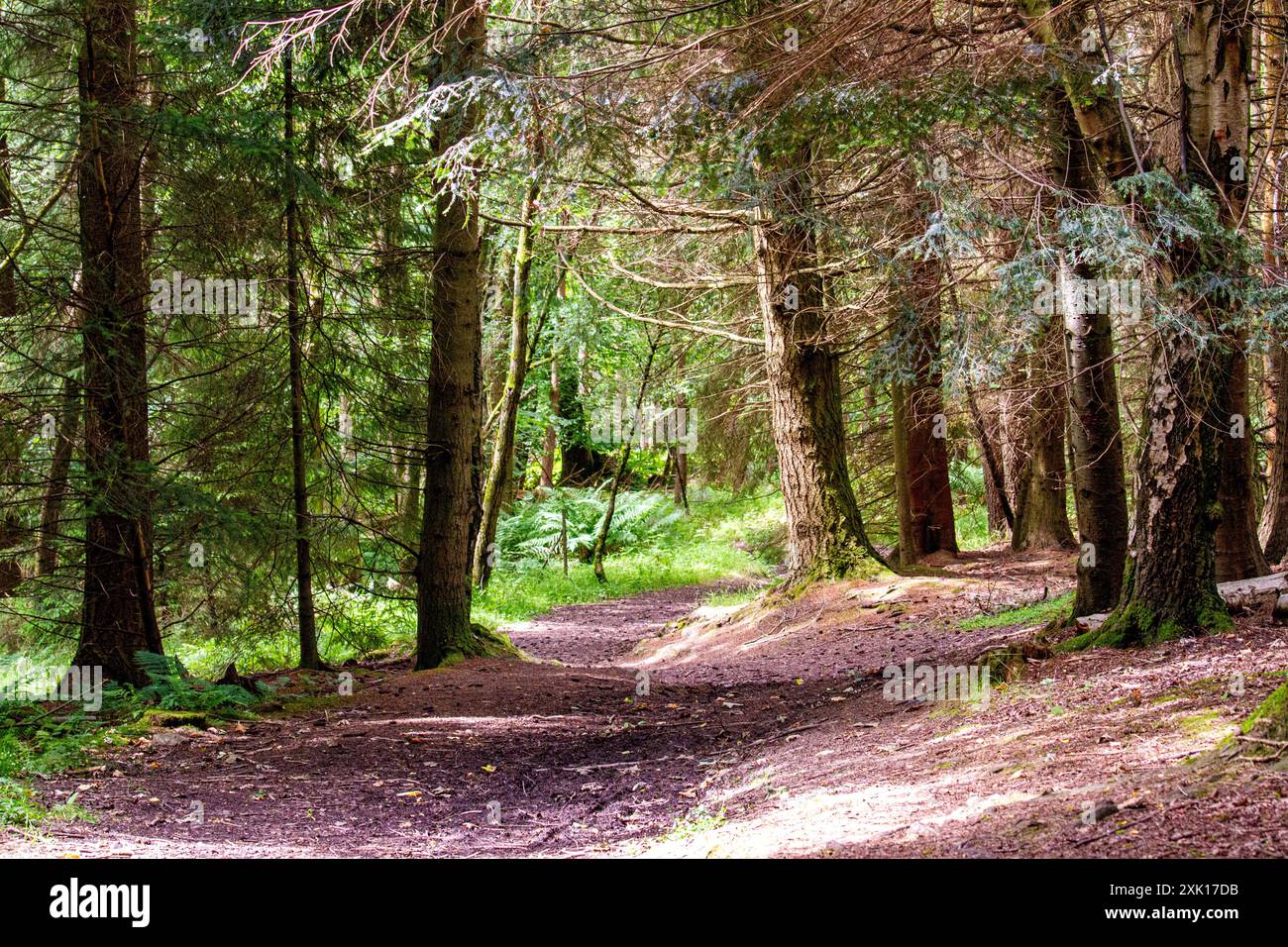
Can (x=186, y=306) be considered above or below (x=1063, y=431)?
above

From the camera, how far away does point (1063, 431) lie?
49.3 ft

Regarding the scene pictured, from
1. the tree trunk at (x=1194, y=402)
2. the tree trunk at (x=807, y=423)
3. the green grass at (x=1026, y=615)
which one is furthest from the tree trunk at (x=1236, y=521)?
A: the tree trunk at (x=807, y=423)

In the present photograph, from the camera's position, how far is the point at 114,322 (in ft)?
25.6

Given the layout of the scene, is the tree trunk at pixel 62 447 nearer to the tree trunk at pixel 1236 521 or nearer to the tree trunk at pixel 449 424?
the tree trunk at pixel 449 424

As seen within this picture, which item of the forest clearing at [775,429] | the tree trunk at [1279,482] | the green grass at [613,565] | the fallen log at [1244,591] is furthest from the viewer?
the green grass at [613,565]

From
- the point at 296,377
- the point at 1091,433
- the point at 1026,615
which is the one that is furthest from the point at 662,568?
the point at 1091,433

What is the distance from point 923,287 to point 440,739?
269 inches

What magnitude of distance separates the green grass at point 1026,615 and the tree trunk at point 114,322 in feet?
24.9

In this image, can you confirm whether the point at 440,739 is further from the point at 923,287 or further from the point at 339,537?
the point at 923,287

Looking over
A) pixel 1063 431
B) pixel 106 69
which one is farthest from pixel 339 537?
pixel 1063 431

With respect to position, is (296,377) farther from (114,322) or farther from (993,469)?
(993,469)

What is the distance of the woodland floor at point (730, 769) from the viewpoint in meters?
4.05

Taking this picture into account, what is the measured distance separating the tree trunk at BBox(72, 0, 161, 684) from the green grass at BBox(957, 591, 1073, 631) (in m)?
7.60

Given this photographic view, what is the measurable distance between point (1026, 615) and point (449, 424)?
6.10m
